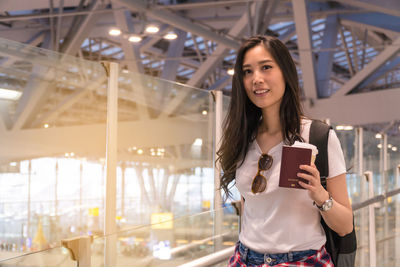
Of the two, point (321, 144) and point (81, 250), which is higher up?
point (321, 144)

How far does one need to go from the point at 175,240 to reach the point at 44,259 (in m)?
2.20

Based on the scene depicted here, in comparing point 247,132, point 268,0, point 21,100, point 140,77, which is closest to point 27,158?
point 21,100

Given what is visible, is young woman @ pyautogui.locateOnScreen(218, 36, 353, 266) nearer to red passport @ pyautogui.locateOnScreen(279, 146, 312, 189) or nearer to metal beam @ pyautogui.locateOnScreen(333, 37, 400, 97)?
red passport @ pyautogui.locateOnScreen(279, 146, 312, 189)

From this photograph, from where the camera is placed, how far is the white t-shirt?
66.2 inches

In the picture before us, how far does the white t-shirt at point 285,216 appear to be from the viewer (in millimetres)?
1681

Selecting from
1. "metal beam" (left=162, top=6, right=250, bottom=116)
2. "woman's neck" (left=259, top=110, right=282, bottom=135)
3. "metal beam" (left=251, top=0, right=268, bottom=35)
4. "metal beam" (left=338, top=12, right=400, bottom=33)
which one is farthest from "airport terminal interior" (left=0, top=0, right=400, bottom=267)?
→ "metal beam" (left=338, top=12, right=400, bottom=33)

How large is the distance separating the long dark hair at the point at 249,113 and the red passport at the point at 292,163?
0.14 metres

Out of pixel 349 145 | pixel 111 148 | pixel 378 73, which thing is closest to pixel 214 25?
pixel 378 73

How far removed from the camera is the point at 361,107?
16.5 metres

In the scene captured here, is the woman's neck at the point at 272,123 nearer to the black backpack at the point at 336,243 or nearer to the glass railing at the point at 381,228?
the black backpack at the point at 336,243

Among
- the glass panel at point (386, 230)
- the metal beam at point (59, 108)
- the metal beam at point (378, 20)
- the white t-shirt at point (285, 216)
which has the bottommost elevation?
the glass panel at point (386, 230)

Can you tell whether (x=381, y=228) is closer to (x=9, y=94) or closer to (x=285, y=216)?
(x=285, y=216)

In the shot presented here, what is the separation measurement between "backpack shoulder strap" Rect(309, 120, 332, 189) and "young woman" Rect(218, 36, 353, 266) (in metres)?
0.02

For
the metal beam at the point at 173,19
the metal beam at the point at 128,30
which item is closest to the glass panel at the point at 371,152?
the metal beam at the point at 173,19
